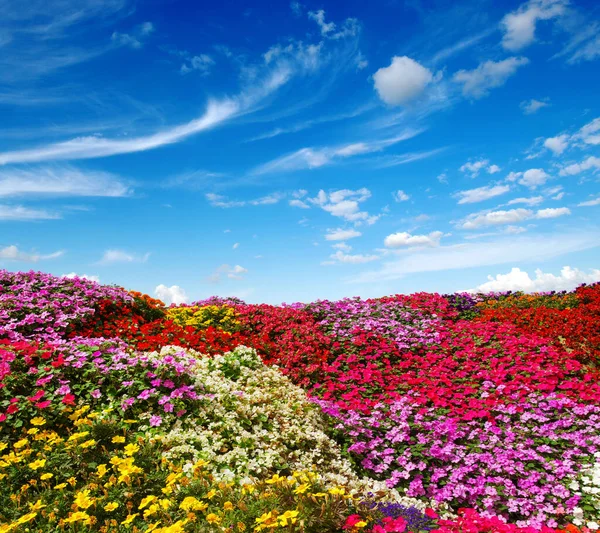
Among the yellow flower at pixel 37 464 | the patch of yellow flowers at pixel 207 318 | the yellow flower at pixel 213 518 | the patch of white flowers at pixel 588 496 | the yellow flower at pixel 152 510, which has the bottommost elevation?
the patch of white flowers at pixel 588 496

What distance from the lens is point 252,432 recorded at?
6.04 meters

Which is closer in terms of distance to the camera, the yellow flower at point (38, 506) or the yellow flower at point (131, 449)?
the yellow flower at point (38, 506)

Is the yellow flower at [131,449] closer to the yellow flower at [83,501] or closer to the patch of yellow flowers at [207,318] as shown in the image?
the yellow flower at [83,501]

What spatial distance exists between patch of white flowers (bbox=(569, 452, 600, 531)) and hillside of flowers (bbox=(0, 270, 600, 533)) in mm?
24

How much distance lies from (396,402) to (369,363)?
2.05 metres

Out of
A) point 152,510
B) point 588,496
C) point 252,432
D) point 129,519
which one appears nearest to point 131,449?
point 129,519

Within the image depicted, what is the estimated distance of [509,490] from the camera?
6.11 m

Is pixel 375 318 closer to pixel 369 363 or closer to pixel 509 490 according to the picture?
pixel 369 363

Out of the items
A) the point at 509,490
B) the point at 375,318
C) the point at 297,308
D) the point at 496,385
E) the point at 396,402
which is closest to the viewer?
the point at 509,490

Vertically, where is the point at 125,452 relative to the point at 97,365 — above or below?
below

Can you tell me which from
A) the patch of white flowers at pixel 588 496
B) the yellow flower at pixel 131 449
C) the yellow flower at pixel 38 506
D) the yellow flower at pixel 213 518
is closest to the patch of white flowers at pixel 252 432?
the yellow flower at pixel 131 449

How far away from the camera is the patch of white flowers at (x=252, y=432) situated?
514 centimetres

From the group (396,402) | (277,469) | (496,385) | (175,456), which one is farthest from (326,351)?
(175,456)

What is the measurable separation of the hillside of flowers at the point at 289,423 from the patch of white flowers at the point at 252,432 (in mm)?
29
